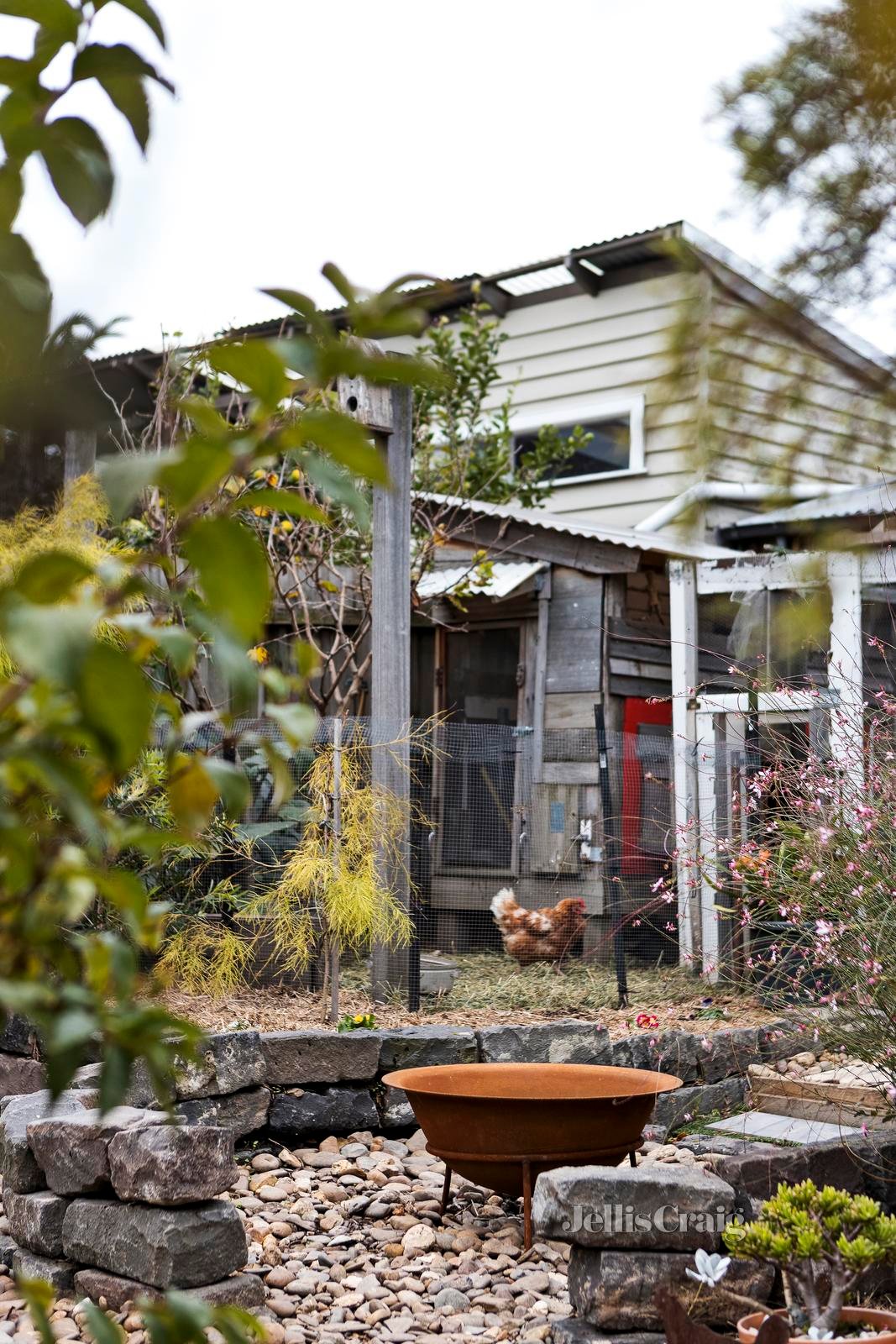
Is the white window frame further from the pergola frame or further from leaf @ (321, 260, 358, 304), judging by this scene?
leaf @ (321, 260, 358, 304)

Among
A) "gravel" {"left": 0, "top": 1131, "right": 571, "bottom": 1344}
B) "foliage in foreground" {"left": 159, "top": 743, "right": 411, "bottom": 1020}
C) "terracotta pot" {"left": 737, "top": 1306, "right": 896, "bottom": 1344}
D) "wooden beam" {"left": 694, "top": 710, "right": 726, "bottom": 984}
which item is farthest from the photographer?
"wooden beam" {"left": 694, "top": 710, "right": 726, "bottom": 984}

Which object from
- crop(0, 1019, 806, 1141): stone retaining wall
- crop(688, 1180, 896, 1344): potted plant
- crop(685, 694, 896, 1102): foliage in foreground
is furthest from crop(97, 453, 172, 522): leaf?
crop(0, 1019, 806, 1141): stone retaining wall

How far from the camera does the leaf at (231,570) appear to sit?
2.14ft

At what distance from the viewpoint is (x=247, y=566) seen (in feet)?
2.17

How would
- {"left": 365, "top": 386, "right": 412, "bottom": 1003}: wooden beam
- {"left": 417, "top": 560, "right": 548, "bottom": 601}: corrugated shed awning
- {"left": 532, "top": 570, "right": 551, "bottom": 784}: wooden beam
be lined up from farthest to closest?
{"left": 532, "top": 570, "right": 551, "bottom": 784}: wooden beam → {"left": 417, "top": 560, "right": 548, "bottom": 601}: corrugated shed awning → {"left": 365, "top": 386, "right": 412, "bottom": 1003}: wooden beam

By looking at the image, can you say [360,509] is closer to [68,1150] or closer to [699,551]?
[68,1150]

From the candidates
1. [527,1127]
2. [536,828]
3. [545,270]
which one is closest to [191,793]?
[527,1127]

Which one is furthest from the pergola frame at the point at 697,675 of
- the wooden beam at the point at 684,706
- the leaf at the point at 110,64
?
the leaf at the point at 110,64

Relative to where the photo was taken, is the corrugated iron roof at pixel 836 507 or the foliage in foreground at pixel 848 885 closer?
the foliage in foreground at pixel 848 885

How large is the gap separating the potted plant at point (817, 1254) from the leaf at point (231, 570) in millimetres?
3410

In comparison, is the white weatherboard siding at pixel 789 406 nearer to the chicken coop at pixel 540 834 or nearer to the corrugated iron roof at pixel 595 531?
the chicken coop at pixel 540 834

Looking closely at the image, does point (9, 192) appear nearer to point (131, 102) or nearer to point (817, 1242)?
point (131, 102)

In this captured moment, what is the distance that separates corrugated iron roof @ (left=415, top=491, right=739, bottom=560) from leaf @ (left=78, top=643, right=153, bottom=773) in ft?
27.2

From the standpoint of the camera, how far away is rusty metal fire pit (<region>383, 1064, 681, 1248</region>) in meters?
4.86
